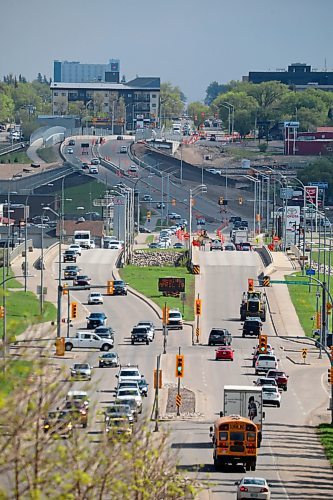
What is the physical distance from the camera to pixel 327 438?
5869cm

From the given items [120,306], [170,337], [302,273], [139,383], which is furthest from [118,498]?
[302,273]

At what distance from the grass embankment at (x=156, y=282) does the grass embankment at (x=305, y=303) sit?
6.46m

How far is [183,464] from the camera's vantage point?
1940 inches

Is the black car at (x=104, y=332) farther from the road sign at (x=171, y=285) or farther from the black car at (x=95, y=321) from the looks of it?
the road sign at (x=171, y=285)

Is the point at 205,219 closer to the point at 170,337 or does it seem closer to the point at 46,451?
the point at 170,337

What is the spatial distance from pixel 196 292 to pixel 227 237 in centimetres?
5429

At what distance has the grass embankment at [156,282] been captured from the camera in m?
105

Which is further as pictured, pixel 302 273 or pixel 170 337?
pixel 302 273

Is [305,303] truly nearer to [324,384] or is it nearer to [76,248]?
[76,248]

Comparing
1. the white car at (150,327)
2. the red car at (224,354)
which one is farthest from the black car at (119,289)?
the red car at (224,354)

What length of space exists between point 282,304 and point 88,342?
26141mm

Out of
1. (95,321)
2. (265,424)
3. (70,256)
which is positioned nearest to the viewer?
(265,424)

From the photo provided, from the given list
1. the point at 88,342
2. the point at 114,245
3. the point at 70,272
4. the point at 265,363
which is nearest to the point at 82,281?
the point at 70,272

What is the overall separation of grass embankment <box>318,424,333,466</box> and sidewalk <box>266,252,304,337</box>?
3089cm
